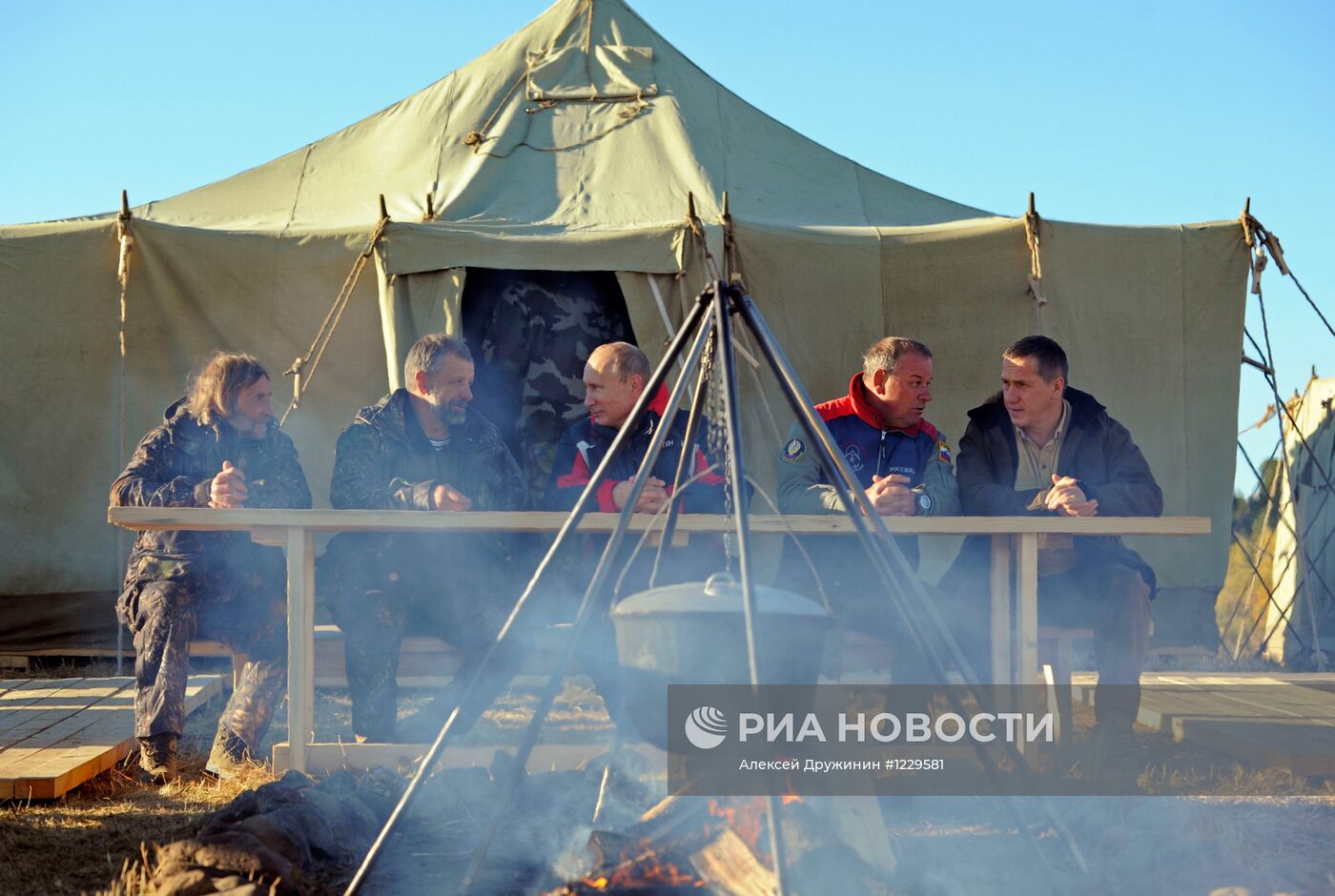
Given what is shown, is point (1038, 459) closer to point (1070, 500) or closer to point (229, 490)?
point (1070, 500)

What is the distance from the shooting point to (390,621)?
11.5 feet

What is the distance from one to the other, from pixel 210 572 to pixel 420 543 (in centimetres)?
59

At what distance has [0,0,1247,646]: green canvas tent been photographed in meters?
→ 5.34

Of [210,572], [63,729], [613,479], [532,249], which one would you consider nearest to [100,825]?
[210,572]

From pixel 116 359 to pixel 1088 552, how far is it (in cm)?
413

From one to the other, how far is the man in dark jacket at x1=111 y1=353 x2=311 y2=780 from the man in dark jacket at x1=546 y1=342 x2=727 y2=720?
2.81 feet

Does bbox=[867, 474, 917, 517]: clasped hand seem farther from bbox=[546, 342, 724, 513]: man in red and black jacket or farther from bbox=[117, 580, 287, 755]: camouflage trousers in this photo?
bbox=[117, 580, 287, 755]: camouflage trousers

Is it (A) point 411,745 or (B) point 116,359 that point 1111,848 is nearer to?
Result: (A) point 411,745

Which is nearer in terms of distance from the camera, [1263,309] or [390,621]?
[390,621]

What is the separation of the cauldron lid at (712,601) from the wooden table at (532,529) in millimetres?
677

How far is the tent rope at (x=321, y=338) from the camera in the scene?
5.41 metres

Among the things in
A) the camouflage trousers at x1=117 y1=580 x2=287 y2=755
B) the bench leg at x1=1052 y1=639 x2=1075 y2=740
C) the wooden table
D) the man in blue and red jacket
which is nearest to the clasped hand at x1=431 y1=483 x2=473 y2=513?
the wooden table

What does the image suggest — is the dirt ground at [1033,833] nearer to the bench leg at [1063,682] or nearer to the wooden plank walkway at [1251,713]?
the wooden plank walkway at [1251,713]

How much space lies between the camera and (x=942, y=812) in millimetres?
3020
